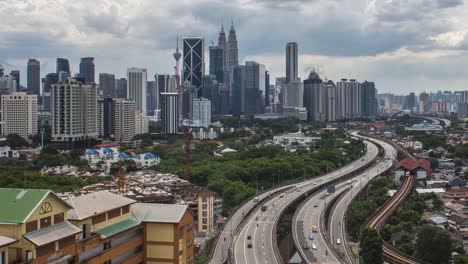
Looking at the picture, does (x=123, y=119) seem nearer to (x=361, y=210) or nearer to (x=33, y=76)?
(x=361, y=210)

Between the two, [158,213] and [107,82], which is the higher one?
[107,82]

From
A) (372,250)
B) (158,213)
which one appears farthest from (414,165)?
(158,213)

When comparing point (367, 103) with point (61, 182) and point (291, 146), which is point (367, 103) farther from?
point (61, 182)

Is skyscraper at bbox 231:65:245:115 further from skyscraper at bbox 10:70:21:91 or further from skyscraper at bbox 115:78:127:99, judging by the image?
skyscraper at bbox 10:70:21:91

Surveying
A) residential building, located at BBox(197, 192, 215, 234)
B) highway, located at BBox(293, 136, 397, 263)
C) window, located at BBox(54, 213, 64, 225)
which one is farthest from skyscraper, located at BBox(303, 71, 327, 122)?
window, located at BBox(54, 213, 64, 225)

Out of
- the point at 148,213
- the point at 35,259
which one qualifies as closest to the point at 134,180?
the point at 148,213

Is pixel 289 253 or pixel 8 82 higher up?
pixel 8 82
